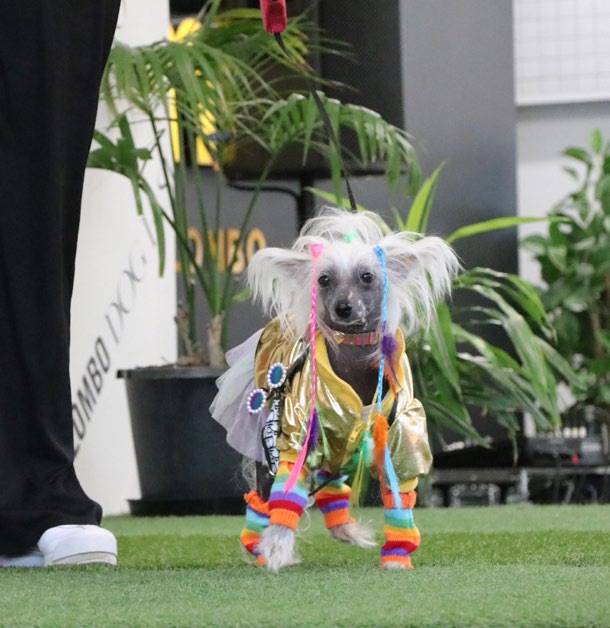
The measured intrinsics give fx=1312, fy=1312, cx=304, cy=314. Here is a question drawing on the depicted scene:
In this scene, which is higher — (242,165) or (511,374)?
(242,165)

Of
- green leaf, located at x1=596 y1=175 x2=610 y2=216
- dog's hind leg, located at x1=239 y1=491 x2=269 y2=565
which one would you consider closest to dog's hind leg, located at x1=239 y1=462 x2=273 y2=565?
dog's hind leg, located at x1=239 y1=491 x2=269 y2=565

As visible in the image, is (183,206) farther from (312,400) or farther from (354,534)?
(312,400)

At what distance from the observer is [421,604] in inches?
49.4

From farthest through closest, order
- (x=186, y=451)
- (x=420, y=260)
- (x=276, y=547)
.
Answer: (x=186, y=451)
(x=420, y=260)
(x=276, y=547)

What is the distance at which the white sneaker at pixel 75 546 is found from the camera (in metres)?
1.79

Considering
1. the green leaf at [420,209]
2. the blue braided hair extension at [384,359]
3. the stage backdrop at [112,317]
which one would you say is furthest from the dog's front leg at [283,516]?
the green leaf at [420,209]

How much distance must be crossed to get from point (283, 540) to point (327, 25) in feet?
11.4

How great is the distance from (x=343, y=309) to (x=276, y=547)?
317mm

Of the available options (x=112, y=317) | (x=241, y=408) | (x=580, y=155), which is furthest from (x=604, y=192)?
(x=241, y=408)

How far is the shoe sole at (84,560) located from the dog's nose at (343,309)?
1.56 feet

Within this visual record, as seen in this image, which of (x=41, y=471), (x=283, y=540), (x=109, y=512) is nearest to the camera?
(x=283, y=540)

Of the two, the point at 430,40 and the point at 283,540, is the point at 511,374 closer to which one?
the point at 430,40

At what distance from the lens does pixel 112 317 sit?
343 centimetres

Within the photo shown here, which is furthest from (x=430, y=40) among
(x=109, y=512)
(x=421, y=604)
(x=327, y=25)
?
(x=421, y=604)
